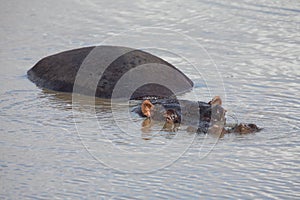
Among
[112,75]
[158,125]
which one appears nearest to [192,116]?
[158,125]

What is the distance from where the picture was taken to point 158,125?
21.0 ft

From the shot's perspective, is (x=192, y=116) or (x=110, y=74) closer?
(x=192, y=116)

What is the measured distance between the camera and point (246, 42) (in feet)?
30.2

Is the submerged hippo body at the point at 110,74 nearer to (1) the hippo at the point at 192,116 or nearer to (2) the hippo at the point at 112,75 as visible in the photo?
(2) the hippo at the point at 112,75

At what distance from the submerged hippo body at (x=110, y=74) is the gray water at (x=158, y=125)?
0.19 metres

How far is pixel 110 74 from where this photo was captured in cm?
750

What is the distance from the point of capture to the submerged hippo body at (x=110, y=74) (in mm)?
7352

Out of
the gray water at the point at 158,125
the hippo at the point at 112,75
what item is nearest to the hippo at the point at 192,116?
the gray water at the point at 158,125

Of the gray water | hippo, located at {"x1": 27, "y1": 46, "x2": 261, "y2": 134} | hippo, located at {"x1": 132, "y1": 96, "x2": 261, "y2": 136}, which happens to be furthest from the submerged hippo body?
hippo, located at {"x1": 132, "y1": 96, "x2": 261, "y2": 136}

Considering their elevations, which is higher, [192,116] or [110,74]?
[110,74]

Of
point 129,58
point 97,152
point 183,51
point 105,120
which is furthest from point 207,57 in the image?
point 97,152

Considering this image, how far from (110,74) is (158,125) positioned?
127 cm

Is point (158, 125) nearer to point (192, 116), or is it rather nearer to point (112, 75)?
point (192, 116)

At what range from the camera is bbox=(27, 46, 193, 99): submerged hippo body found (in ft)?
24.1
